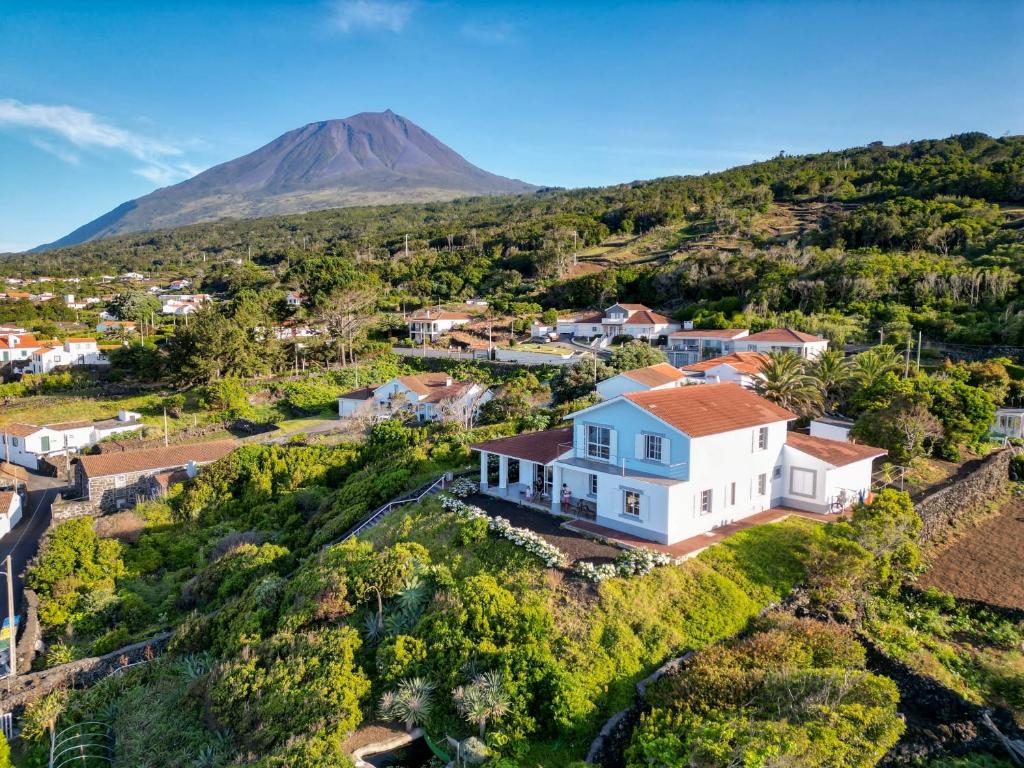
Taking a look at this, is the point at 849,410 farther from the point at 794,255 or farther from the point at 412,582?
the point at 794,255

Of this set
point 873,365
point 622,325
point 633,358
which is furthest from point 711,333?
point 873,365

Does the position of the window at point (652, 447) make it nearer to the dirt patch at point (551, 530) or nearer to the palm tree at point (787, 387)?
the dirt patch at point (551, 530)

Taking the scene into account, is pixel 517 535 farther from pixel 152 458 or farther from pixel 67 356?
pixel 67 356

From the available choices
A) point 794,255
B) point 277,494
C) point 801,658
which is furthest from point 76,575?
point 794,255

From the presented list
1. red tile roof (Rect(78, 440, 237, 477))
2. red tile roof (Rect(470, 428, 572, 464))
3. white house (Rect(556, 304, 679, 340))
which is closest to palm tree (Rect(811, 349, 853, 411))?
red tile roof (Rect(470, 428, 572, 464))

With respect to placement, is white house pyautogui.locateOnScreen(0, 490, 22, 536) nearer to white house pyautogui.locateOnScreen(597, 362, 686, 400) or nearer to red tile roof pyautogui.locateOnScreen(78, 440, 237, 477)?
red tile roof pyautogui.locateOnScreen(78, 440, 237, 477)

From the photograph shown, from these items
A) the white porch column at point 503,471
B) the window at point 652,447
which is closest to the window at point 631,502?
the window at point 652,447

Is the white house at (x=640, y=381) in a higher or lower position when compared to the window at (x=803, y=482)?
higher
